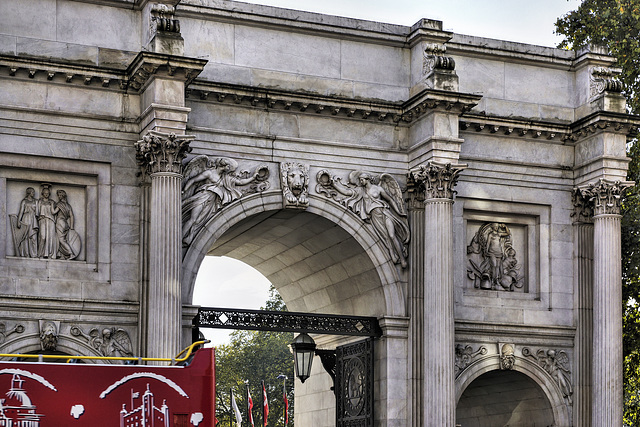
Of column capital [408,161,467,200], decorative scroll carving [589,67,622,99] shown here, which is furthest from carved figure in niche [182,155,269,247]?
decorative scroll carving [589,67,622,99]

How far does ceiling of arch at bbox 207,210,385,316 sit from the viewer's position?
1073 inches

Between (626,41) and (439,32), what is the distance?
29.7 ft

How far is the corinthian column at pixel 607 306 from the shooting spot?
2728cm

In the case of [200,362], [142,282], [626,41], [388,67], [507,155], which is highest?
[626,41]

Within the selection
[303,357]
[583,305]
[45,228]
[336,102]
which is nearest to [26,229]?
[45,228]

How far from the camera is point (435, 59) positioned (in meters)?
26.8

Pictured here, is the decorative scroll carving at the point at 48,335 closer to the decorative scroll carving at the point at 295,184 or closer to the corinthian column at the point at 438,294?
Result: the decorative scroll carving at the point at 295,184

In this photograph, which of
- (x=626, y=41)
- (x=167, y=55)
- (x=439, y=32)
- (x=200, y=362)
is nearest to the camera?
(x=200, y=362)

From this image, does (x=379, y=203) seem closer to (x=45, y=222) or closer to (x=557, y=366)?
(x=557, y=366)

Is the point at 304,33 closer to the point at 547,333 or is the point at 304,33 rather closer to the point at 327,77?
the point at 327,77

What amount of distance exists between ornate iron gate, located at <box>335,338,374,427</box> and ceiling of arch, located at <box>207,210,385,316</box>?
0.92 m

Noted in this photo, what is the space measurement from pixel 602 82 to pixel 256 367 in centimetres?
5309

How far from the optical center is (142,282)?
24281 mm

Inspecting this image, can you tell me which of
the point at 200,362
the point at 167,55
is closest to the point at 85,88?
the point at 167,55
